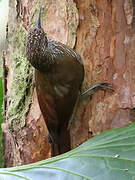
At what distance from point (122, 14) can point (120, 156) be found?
0.59 metres

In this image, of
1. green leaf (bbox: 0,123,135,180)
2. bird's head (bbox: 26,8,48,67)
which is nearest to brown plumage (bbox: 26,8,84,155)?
bird's head (bbox: 26,8,48,67)

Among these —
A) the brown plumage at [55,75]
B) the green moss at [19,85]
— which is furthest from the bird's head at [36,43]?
the green moss at [19,85]

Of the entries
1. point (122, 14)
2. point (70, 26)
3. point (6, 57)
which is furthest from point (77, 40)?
point (6, 57)

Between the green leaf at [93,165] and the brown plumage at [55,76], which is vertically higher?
the brown plumage at [55,76]

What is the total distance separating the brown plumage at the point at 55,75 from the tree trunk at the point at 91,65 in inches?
2.9

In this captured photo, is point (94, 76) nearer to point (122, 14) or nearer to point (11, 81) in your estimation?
point (122, 14)

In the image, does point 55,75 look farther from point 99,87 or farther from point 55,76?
point 99,87

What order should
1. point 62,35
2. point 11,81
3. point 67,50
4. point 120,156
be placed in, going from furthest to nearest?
point 11,81
point 62,35
point 67,50
point 120,156

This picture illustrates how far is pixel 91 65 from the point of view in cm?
182

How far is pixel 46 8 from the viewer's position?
6.45ft

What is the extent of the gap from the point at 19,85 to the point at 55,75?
41 centimetres

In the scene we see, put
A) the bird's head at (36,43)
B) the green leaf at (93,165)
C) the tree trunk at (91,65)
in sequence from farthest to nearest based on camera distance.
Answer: the tree trunk at (91,65) < the bird's head at (36,43) < the green leaf at (93,165)

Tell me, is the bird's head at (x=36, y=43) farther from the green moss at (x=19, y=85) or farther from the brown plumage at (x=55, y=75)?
the green moss at (x=19, y=85)

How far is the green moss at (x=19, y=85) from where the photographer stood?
6.65 feet
